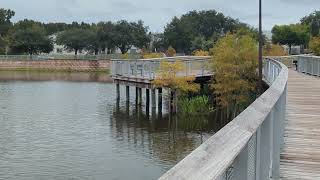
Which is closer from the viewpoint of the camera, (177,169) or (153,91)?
(177,169)

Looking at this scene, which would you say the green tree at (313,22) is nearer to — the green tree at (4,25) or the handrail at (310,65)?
the handrail at (310,65)

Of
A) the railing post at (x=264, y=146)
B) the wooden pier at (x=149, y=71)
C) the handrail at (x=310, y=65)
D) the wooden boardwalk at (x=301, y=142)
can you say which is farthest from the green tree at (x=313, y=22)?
the railing post at (x=264, y=146)

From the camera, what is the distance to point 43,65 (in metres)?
116

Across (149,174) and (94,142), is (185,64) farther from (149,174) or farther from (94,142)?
(149,174)

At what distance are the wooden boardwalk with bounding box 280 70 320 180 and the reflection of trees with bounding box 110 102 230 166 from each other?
8930 mm

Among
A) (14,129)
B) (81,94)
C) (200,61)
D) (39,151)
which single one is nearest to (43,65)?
(81,94)

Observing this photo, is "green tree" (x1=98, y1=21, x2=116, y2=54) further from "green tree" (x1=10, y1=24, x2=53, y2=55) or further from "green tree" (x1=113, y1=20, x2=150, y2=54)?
"green tree" (x1=10, y1=24, x2=53, y2=55)

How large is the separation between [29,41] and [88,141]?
4102 inches

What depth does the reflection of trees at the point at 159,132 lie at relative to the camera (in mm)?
25117

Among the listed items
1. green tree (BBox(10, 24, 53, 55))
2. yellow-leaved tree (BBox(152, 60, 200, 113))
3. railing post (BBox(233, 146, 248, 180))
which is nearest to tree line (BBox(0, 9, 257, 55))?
green tree (BBox(10, 24, 53, 55))

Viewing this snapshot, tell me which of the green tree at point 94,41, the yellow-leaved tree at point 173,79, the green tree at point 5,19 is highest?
the green tree at point 5,19

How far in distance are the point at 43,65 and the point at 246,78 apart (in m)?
80.7

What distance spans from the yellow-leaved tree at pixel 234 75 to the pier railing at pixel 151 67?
67.3 inches

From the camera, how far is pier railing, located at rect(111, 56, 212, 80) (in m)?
41.4
